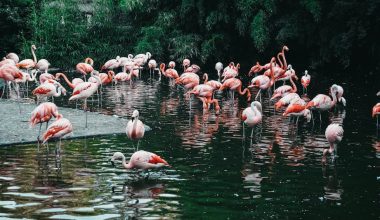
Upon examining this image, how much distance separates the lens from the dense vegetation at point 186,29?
26.4 meters

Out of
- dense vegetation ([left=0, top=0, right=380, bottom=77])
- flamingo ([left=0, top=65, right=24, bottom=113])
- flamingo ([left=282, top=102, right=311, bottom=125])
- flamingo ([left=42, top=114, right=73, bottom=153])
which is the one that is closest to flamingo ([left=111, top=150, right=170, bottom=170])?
flamingo ([left=42, top=114, right=73, bottom=153])

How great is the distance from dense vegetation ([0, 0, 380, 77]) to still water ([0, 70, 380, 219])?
12.0 metres

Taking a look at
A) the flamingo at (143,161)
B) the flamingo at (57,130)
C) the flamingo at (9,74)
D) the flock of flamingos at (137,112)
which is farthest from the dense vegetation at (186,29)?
the flamingo at (143,161)

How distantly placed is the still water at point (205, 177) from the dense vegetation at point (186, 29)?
12.0 metres

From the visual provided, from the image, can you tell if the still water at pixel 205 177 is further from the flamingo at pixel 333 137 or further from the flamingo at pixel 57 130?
the flamingo at pixel 57 130

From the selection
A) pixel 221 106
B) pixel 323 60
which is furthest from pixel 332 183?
pixel 323 60

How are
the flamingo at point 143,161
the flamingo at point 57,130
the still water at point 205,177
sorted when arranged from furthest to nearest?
1. the flamingo at point 57,130
2. the flamingo at point 143,161
3. the still water at point 205,177

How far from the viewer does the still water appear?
8133mm

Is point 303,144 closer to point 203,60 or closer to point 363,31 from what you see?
point 363,31

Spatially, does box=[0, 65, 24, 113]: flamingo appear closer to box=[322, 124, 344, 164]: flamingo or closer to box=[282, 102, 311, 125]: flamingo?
box=[282, 102, 311, 125]: flamingo

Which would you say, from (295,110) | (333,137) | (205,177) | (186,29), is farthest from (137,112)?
(186,29)

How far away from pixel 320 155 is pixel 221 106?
20.1 feet

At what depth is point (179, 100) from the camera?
61.0ft

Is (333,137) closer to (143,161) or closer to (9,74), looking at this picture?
(143,161)
